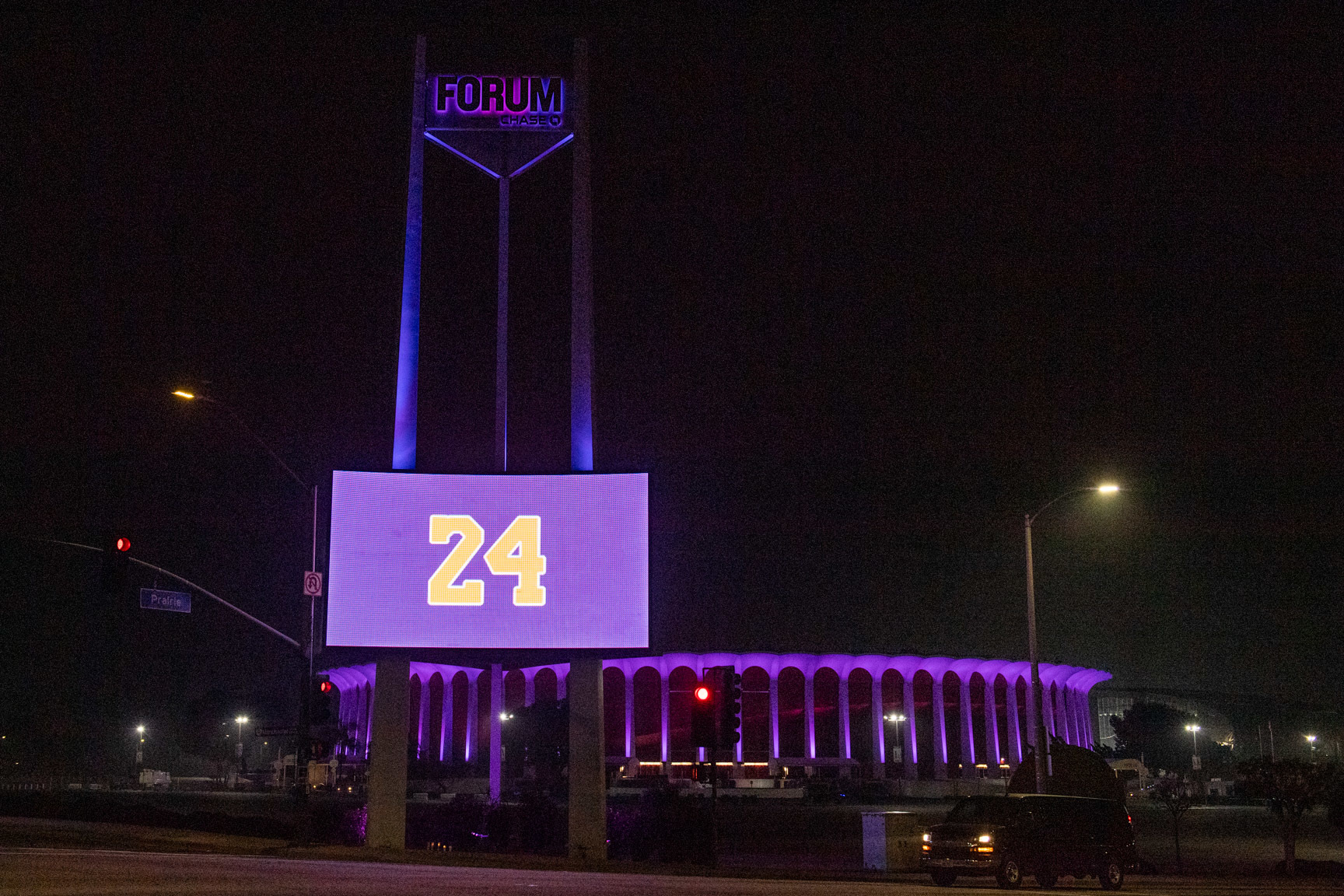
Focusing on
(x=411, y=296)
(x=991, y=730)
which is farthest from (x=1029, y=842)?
(x=991, y=730)

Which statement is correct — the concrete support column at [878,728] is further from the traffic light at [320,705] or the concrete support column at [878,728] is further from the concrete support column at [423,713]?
the traffic light at [320,705]

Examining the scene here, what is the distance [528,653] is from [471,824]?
8.10 metres

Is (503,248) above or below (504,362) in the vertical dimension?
above

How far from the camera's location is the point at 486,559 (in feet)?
93.3

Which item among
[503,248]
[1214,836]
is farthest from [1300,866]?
[503,248]

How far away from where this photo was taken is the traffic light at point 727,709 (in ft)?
86.3

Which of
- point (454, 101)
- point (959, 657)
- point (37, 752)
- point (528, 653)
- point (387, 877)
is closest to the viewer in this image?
point (387, 877)

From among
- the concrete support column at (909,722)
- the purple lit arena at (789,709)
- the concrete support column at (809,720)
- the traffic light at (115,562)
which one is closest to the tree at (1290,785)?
the traffic light at (115,562)

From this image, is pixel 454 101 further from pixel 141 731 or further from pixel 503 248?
pixel 141 731

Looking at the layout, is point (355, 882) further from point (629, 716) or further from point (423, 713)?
point (423, 713)

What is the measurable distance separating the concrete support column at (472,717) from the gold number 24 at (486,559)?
83356 millimetres

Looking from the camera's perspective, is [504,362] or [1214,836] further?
[1214,836]

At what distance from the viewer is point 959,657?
10919cm

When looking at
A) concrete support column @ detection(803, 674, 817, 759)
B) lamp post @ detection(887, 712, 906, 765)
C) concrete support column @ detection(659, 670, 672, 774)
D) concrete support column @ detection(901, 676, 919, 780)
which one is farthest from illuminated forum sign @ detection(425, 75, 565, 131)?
concrete support column @ detection(901, 676, 919, 780)
